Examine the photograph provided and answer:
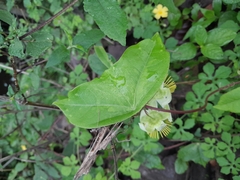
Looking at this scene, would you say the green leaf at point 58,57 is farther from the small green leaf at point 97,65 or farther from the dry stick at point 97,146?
the dry stick at point 97,146

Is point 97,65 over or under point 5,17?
under

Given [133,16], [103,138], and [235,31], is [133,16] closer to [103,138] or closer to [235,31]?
[235,31]

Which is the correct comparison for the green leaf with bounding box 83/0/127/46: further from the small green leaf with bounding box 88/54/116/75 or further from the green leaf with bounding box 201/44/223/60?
the green leaf with bounding box 201/44/223/60

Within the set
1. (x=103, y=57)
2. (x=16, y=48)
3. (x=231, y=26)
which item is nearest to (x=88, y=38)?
(x=103, y=57)

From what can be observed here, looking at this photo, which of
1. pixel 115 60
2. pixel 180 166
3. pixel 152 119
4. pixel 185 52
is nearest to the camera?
pixel 152 119

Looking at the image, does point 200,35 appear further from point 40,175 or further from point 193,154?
point 40,175

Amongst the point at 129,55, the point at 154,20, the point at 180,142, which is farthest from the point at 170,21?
the point at 129,55
